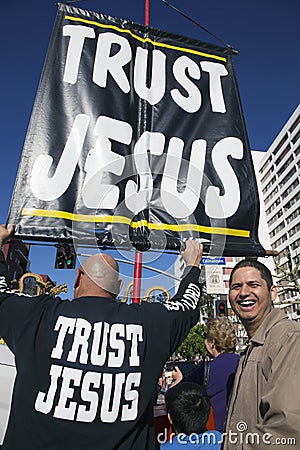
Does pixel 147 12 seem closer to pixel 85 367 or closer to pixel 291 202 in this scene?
pixel 85 367

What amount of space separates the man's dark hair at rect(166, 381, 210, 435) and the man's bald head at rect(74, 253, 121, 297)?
0.97m

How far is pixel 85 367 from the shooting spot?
53.1 inches

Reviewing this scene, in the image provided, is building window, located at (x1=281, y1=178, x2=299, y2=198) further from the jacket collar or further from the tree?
the jacket collar

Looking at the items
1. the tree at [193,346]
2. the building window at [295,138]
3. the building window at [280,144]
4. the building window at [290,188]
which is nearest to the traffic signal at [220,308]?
the tree at [193,346]

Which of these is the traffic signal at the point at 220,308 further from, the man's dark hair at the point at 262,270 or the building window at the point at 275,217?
the building window at the point at 275,217

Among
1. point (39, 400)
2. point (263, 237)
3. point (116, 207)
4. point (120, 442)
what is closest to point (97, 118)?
point (116, 207)

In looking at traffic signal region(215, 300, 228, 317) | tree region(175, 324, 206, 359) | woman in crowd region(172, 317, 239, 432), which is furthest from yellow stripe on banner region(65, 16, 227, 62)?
tree region(175, 324, 206, 359)

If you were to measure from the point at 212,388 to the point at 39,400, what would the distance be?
1.73 m

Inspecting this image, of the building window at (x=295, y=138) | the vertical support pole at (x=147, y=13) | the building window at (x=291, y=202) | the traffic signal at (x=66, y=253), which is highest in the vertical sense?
the building window at (x=295, y=138)

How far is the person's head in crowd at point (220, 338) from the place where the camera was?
2.95m

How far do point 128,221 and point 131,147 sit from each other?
61 centimetres

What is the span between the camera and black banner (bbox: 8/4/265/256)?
2262 millimetres

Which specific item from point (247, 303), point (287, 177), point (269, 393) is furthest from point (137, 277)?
point (287, 177)

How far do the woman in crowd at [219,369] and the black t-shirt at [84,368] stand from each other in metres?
1.26
